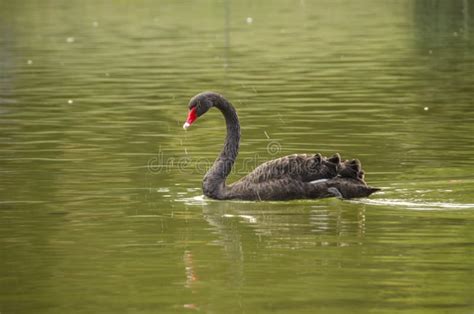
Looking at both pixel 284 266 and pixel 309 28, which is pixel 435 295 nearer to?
pixel 284 266

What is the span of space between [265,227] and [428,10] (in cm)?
3551

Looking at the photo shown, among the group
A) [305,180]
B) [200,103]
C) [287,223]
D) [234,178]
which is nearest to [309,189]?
[305,180]

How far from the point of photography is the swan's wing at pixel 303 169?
38.6 ft

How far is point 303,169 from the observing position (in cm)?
1178

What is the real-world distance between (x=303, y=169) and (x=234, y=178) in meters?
1.92

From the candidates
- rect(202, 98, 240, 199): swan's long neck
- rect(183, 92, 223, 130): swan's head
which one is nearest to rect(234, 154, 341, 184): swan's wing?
rect(202, 98, 240, 199): swan's long neck

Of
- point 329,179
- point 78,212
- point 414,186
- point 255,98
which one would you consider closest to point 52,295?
point 78,212

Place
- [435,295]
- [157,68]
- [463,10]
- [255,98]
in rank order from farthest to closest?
[463,10], [157,68], [255,98], [435,295]

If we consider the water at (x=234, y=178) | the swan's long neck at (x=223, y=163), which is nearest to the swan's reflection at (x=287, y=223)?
the water at (x=234, y=178)

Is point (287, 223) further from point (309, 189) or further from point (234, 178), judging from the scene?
point (234, 178)

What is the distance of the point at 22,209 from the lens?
11766mm

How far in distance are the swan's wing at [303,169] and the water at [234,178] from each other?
25 centimetres

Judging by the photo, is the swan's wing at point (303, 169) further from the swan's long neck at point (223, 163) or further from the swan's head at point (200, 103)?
the swan's head at point (200, 103)

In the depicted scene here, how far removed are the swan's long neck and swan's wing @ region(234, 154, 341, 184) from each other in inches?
17.6
